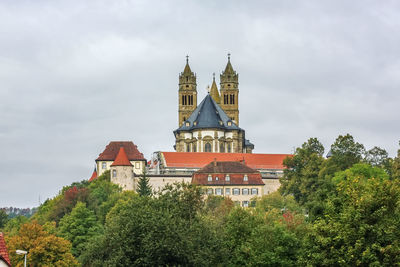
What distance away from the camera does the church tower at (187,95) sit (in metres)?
193

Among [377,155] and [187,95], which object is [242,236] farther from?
[187,95]

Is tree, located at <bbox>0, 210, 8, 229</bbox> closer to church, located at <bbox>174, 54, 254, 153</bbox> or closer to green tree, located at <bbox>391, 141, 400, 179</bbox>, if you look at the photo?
church, located at <bbox>174, 54, 254, 153</bbox>

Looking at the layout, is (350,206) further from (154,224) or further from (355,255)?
(154,224)

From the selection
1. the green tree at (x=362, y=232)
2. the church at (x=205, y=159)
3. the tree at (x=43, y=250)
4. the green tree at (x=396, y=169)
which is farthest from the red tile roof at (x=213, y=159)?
the green tree at (x=362, y=232)

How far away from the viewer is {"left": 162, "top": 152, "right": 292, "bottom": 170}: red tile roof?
148 metres

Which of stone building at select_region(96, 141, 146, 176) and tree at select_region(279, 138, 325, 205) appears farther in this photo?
stone building at select_region(96, 141, 146, 176)

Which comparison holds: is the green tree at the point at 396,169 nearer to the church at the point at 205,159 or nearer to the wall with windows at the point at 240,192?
A: the church at the point at 205,159

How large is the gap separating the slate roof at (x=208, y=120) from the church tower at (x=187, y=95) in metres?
17.2

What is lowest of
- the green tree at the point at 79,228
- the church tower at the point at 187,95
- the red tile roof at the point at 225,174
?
the green tree at the point at 79,228

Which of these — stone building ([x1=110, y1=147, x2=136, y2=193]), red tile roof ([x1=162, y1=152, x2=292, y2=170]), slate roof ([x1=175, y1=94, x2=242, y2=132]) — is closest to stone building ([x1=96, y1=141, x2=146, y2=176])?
red tile roof ([x1=162, y1=152, x2=292, y2=170])

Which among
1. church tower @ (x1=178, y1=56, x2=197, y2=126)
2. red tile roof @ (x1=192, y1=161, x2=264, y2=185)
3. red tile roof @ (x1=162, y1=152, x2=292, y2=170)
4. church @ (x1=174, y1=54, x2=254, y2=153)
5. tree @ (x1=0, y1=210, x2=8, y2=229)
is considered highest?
church tower @ (x1=178, y1=56, x2=197, y2=126)

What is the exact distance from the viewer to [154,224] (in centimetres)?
5606

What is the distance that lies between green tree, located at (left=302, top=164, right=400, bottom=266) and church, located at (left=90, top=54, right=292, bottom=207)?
72.8 m

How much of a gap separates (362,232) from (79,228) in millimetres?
53457
